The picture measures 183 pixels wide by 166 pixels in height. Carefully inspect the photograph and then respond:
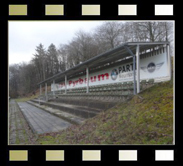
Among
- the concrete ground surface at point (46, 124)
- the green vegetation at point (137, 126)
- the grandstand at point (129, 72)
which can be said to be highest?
the grandstand at point (129, 72)

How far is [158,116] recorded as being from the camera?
165 inches

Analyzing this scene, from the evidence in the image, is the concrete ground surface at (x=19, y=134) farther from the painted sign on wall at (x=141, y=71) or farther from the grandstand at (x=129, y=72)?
the painted sign on wall at (x=141, y=71)

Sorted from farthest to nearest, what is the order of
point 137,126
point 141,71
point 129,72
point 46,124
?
1. point 129,72
2. point 141,71
3. point 46,124
4. point 137,126

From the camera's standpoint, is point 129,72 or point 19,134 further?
point 129,72

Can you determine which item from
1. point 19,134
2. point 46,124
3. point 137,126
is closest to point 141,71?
point 137,126

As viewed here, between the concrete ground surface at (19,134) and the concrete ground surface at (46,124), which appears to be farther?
the concrete ground surface at (46,124)

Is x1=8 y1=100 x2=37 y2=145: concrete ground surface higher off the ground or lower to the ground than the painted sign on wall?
lower

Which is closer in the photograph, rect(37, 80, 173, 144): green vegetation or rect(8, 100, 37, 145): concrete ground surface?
rect(37, 80, 173, 144): green vegetation

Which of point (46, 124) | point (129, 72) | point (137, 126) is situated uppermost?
point (129, 72)

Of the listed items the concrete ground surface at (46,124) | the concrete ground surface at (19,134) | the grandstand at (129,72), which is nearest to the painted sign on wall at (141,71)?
A: the grandstand at (129,72)

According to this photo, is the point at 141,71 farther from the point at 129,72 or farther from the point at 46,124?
the point at 46,124

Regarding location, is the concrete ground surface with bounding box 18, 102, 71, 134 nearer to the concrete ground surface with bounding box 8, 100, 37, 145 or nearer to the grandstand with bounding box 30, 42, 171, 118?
the concrete ground surface with bounding box 8, 100, 37, 145

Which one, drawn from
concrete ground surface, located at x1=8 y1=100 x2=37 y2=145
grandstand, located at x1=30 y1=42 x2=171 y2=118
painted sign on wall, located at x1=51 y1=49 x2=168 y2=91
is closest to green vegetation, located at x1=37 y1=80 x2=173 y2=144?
concrete ground surface, located at x1=8 y1=100 x2=37 y2=145
